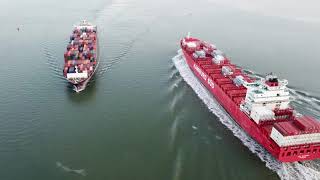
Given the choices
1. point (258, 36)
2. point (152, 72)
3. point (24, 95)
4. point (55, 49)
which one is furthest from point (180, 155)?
point (258, 36)

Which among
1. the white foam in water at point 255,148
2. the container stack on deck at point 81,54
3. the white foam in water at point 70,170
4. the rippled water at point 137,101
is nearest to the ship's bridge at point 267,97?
the white foam in water at point 255,148

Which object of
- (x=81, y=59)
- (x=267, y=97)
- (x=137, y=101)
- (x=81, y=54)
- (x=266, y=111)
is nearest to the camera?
(x=266, y=111)

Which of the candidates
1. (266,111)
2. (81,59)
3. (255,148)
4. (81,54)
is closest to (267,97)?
(266,111)

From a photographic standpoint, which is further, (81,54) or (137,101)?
(81,54)

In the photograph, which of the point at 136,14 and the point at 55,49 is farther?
the point at 136,14

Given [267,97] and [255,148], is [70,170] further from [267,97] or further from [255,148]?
[267,97]

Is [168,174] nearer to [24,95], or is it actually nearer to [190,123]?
[190,123]

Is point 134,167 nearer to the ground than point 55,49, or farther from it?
nearer to the ground

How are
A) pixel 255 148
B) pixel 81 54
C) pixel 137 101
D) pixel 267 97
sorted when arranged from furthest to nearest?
pixel 81 54 → pixel 137 101 → pixel 267 97 → pixel 255 148
